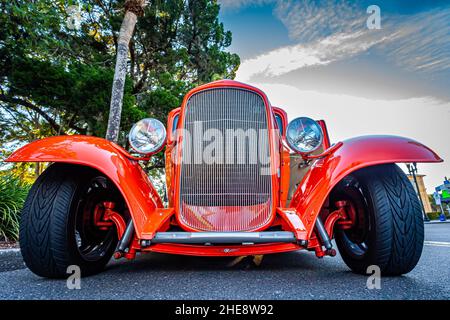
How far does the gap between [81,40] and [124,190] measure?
11.9 meters

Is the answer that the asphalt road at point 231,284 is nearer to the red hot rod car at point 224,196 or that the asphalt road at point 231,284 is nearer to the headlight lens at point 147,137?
the red hot rod car at point 224,196

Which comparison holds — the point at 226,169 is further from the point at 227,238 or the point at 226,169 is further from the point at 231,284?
the point at 231,284

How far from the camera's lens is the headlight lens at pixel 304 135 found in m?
2.07

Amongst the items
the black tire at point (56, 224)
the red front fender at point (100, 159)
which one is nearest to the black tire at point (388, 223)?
the red front fender at point (100, 159)

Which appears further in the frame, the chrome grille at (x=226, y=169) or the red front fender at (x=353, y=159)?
the chrome grille at (x=226, y=169)

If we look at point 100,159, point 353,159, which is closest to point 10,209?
point 100,159

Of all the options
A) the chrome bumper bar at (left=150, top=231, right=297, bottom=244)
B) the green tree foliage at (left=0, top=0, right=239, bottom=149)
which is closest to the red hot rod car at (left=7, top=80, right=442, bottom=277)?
the chrome bumper bar at (left=150, top=231, right=297, bottom=244)

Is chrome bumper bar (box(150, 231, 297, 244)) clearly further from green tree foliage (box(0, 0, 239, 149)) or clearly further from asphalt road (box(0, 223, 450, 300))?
green tree foliage (box(0, 0, 239, 149))

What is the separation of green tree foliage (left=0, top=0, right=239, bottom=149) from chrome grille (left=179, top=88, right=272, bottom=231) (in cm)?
472

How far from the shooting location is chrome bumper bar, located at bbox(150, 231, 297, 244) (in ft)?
4.96

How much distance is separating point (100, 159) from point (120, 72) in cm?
628

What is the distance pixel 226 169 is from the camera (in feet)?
6.41

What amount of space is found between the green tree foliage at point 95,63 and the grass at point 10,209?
10.2 feet
